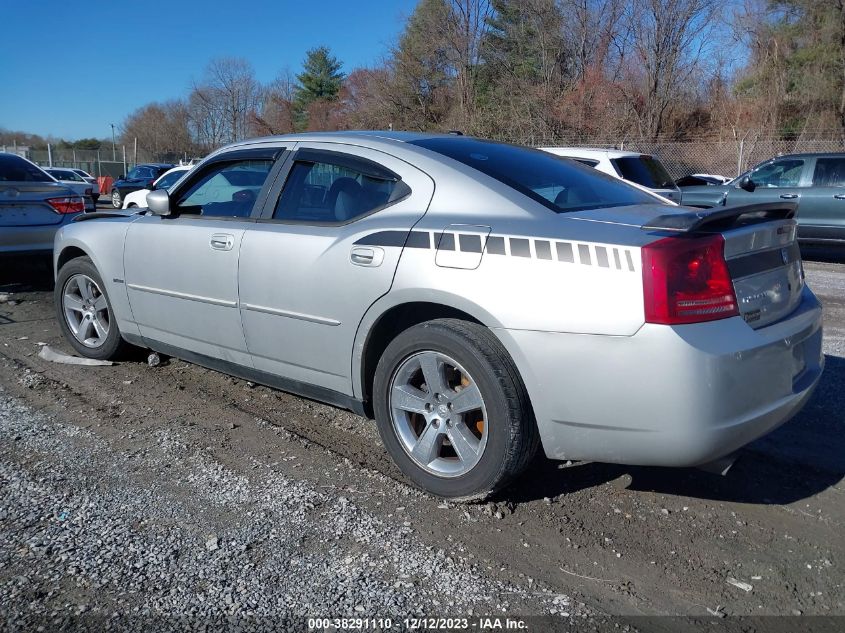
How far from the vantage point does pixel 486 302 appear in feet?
9.66

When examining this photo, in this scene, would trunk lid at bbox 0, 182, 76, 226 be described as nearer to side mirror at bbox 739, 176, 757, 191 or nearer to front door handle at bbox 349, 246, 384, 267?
front door handle at bbox 349, 246, 384, 267

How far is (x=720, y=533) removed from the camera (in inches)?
119

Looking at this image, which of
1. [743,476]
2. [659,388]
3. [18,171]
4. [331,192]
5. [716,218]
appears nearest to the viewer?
[659,388]

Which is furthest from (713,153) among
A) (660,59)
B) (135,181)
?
(135,181)

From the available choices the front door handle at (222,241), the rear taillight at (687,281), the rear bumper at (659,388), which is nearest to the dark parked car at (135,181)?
the front door handle at (222,241)

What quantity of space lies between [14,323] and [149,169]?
1061 inches

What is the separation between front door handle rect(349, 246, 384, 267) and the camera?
333cm

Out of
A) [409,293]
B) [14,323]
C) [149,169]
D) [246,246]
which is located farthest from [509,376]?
[149,169]

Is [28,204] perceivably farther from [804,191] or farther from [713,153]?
[713,153]

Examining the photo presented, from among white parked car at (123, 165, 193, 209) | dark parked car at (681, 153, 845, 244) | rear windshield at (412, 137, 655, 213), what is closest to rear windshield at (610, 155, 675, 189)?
dark parked car at (681, 153, 845, 244)

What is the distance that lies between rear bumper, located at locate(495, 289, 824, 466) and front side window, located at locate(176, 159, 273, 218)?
194 centimetres

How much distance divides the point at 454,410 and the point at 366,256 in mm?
808

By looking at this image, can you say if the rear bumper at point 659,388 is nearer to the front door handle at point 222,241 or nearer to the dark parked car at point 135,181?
the front door handle at point 222,241

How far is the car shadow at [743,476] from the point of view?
11.1ft
